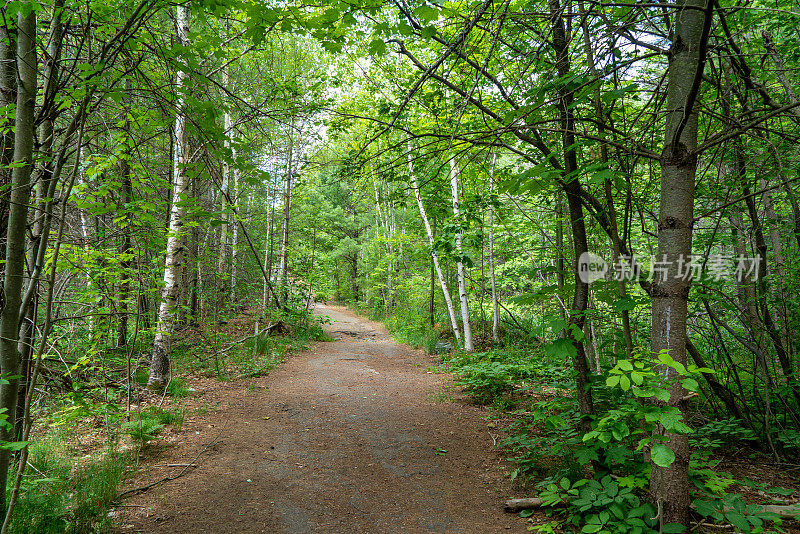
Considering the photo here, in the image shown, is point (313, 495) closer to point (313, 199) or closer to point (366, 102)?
point (366, 102)

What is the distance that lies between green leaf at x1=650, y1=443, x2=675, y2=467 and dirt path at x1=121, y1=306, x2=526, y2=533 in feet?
4.79

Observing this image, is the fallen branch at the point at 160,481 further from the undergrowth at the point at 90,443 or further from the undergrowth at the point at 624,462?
the undergrowth at the point at 624,462

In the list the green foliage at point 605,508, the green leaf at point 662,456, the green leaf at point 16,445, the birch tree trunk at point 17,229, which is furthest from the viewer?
the green foliage at point 605,508

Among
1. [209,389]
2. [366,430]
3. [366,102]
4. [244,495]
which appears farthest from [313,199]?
[244,495]

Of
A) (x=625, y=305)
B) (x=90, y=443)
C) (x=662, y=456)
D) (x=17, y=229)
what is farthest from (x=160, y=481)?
(x=625, y=305)

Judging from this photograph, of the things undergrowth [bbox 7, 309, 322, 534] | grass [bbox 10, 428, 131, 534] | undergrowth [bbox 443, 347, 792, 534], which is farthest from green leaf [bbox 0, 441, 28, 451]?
undergrowth [bbox 443, 347, 792, 534]

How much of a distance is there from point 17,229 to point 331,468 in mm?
3334

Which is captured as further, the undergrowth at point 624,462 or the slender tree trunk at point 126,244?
the slender tree trunk at point 126,244

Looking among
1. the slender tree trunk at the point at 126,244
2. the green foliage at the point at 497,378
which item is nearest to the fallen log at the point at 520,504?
the green foliage at the point at 497,378

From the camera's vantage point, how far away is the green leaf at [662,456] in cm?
199

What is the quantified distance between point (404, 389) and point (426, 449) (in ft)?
8.74

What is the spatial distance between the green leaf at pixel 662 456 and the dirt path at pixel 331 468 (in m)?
1.46

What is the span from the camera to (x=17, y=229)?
7.45 feet

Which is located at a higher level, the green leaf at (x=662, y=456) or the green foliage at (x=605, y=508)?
Result: the green leaf at (x=662, y=456)
